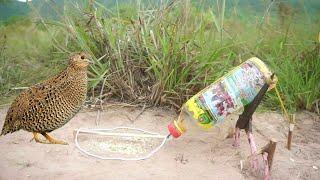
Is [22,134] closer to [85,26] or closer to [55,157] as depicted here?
[55,157]

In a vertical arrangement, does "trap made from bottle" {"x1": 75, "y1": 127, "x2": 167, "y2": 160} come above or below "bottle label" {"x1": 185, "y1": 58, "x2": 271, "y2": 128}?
below

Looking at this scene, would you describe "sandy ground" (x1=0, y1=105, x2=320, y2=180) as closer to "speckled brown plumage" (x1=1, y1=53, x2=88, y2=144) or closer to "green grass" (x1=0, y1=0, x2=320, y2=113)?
"speckled brown plumage" (x1=1, y1=53, x2=88, y2=144)

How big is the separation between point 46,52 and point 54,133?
1465 millimetres

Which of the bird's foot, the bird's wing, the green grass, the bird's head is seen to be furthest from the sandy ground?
the bird's head

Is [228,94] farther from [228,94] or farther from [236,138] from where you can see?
[236,138]

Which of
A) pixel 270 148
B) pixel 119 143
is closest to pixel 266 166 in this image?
pixel 270 148

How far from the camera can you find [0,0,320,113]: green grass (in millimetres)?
3320

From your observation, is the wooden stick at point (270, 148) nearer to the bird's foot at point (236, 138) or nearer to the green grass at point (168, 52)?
the bird's foot at point (236, 138)

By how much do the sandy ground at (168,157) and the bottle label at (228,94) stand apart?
25 centimetres

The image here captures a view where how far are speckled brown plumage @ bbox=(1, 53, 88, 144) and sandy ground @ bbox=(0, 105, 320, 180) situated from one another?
0.51 ft

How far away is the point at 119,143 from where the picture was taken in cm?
282

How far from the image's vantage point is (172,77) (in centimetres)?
330

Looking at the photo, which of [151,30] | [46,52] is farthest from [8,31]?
[151,30]

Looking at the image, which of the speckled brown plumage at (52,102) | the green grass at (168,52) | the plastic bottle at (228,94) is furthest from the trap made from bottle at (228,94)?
the green grass at (168,52)
